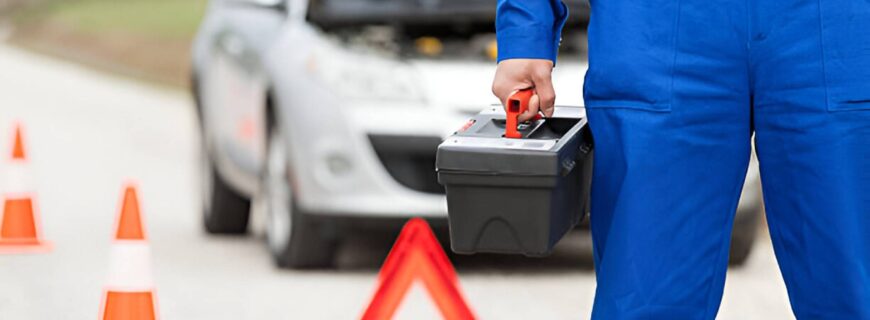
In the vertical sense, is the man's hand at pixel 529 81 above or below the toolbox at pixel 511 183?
above

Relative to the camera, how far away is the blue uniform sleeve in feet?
12.0

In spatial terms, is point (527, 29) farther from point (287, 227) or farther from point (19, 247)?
point (19, 247)

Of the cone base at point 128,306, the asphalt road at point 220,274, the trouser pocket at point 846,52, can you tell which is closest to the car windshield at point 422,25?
the asphalt road at point 220,274

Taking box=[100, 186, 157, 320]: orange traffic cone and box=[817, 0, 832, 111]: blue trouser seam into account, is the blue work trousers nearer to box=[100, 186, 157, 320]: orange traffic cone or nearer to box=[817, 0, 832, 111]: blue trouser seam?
box=[817, 0, 832, 111]: blue trouser seam

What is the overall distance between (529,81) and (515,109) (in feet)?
0.24

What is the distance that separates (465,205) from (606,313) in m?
0.31

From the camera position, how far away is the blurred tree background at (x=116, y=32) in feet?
106

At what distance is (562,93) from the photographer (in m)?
8.23

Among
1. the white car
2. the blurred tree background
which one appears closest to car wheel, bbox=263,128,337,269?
the white car

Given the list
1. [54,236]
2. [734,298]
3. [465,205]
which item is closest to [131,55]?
[54,236]

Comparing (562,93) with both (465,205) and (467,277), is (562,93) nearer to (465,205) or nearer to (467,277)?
(467,277)

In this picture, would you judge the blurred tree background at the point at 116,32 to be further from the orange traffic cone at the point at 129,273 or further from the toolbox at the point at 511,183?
the toolbox at the point at 511,183

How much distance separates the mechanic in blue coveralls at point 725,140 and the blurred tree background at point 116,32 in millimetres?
23767

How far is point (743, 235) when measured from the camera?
8.70 m
